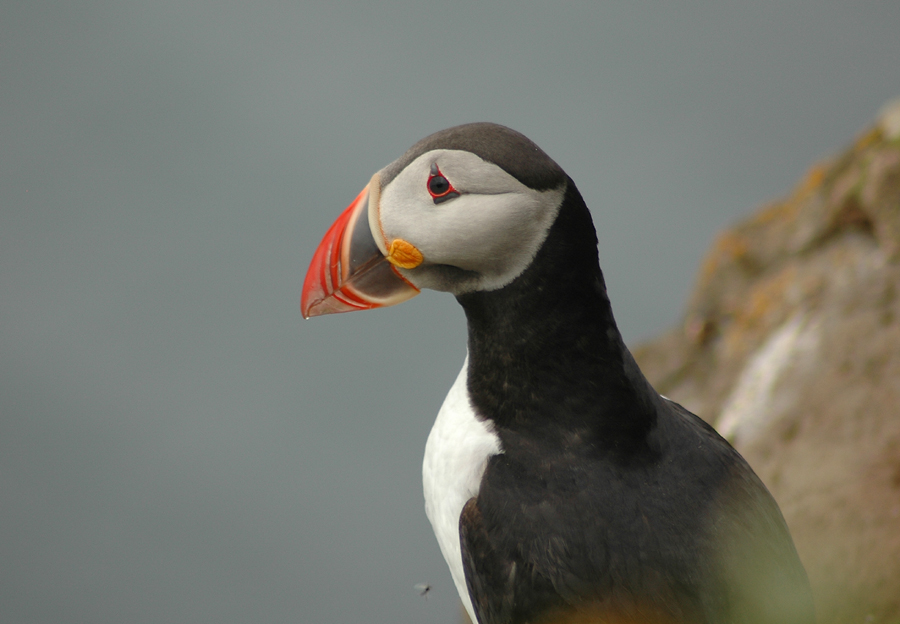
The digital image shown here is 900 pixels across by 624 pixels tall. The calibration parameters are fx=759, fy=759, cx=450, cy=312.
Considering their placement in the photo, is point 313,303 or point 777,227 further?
point 777,227

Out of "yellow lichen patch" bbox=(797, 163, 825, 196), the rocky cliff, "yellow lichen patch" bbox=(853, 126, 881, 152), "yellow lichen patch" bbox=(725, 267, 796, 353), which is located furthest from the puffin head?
"yellow lichen patch" bbox=(797, 163, 825, 196)

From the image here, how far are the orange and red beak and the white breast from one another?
0.38 meters

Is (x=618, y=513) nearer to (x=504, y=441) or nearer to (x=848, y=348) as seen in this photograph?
(x=504, y=441)

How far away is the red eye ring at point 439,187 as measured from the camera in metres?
1.80

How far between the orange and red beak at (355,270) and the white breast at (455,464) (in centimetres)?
38

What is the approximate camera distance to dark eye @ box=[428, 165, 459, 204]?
1.80 metres

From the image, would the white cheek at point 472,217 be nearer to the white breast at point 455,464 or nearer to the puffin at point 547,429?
the puffin at point 547,429

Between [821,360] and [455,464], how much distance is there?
2.45 meters

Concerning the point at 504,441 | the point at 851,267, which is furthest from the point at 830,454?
the point at 504,441

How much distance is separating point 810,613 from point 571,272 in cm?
117

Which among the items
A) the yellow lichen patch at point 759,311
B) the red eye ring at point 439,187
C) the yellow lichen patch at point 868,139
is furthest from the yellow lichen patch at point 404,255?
the yellow lichen patch at point 868,139

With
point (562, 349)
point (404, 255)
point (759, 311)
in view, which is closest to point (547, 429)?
point (562, 349)

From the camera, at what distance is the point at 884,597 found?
2.87 m

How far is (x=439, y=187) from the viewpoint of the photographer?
5.94 feet
